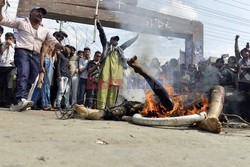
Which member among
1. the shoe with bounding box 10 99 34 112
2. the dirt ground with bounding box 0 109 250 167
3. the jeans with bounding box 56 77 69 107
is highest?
the jeans with bounding box 56 77 69 107

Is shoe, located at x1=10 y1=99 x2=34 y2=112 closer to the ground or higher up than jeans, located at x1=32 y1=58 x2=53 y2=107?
closer to the ground

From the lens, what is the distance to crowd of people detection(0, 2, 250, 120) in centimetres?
473

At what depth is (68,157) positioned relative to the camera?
1.77m

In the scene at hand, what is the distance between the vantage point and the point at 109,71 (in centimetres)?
548

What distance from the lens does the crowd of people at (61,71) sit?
186 inches

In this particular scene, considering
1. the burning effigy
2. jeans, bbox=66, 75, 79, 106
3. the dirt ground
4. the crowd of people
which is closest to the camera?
the dirt ground

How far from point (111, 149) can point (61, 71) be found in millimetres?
4709

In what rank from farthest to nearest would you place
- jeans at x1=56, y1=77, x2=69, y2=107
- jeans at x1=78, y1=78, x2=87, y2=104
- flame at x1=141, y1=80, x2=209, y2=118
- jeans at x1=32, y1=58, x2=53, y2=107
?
jeans at x1=78, y1=78, x2=87, y2=104
jeans at x1=56, y1=77, x2=69, y2=107
jeans at x1=32, y1=58, x2=53, y2=107
flame at x1=141, y1=80, x2=209, y2=118

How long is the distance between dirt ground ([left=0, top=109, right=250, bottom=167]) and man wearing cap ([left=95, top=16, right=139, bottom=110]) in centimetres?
259

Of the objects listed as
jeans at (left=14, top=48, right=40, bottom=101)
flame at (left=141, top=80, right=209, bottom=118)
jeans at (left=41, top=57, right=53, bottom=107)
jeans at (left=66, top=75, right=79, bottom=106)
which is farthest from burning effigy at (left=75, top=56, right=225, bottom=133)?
jeans at (left=66, top=75, right=79, bottom=106)

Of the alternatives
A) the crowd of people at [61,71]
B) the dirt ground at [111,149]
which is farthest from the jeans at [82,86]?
the dirt ground at [111,149]

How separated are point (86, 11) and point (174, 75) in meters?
5.15

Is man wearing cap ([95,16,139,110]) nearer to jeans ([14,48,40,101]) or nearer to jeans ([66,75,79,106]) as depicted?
jeans ([14,48,40,101])

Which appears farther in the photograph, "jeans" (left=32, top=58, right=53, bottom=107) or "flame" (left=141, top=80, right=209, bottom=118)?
"jeans" (left=32, top=58, right=53, bottom=107)
